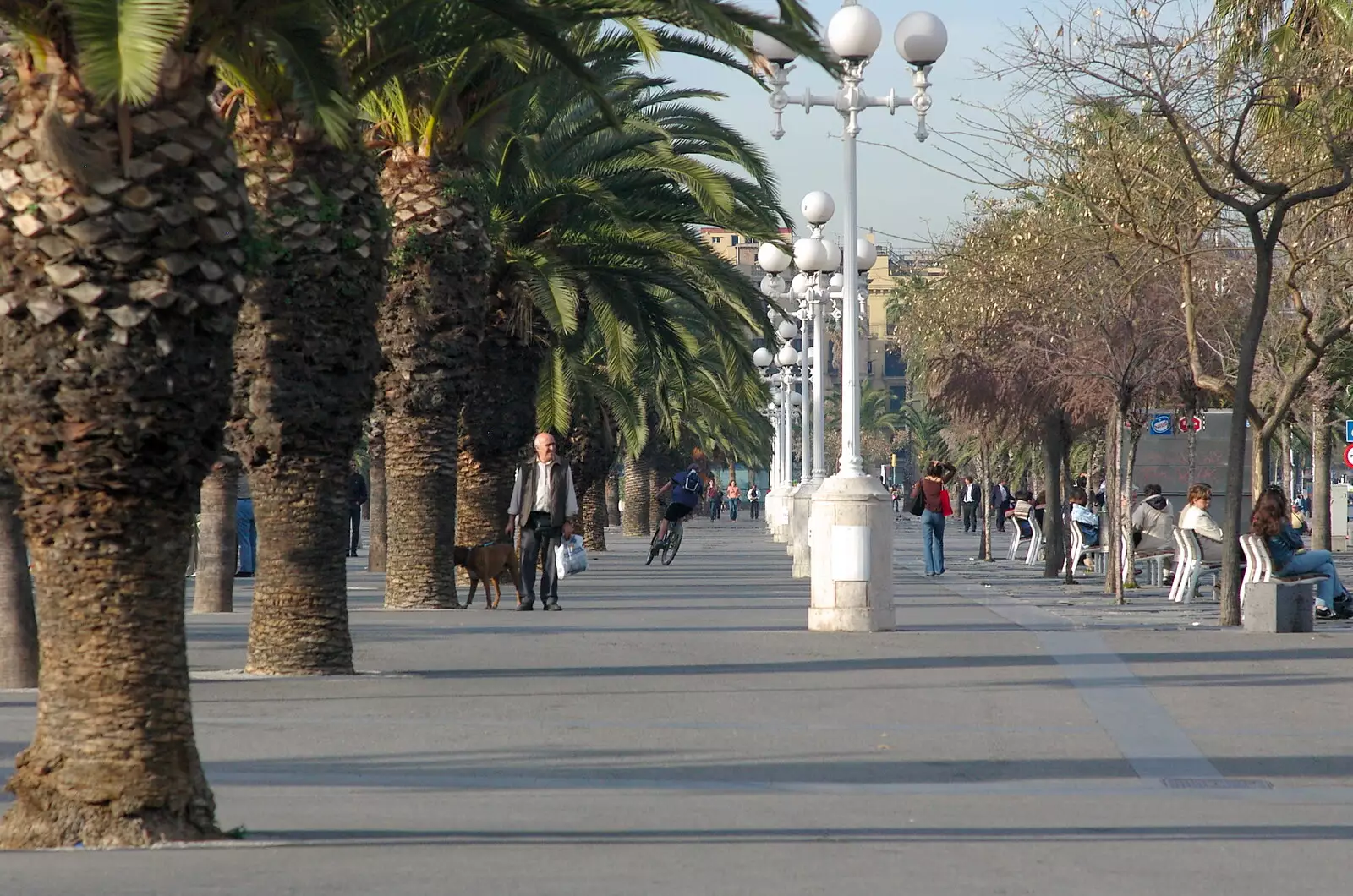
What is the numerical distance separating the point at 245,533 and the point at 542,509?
9.62m

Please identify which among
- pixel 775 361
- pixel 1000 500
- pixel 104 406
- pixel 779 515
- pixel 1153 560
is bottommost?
pixel 1153 560

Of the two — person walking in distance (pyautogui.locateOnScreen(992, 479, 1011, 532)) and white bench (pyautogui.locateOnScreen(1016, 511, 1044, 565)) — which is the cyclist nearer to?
white bench (pyautogui.locateOnScreen(1016, 511, 1044, 565))

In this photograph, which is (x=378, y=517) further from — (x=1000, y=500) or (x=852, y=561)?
(x=1000, y=500)

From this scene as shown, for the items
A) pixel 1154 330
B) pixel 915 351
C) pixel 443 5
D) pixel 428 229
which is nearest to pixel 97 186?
pixel 443 5

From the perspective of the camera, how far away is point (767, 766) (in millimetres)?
9539

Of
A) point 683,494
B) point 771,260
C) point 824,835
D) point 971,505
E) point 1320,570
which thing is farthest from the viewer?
point 971,505

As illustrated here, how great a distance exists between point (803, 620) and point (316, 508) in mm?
7347

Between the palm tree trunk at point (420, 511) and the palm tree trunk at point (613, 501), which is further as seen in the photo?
the palm tree trunk at point (613, 501)

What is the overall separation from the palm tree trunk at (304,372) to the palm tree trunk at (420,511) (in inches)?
242

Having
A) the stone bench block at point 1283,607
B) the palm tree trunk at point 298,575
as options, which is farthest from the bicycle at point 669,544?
the palm tree trunk at point 298,575

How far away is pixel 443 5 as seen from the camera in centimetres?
1202

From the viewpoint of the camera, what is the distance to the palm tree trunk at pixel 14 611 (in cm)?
1252

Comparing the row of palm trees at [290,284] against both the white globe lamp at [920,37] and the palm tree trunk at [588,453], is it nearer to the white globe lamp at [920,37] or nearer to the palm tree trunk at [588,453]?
the white globe lamp at [920,37]

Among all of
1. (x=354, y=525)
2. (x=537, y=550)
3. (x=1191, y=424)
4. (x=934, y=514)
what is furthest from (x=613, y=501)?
(x=537, y=550)
